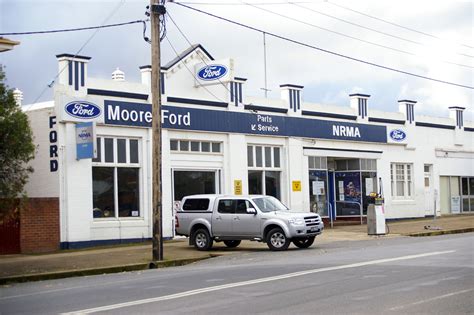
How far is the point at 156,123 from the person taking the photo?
2028cm

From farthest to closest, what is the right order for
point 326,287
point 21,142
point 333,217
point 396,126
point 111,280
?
point 396,126, point 333,217, point 21,142, point 111,280, point 326,287

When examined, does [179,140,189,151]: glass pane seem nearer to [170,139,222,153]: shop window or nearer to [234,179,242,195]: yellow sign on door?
[170,139,222,153]: shop window

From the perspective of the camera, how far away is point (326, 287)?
1284 centimetres

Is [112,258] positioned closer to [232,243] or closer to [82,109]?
[232,243]

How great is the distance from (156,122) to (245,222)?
15.4 ft

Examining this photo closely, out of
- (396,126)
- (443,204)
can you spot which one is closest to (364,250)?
(396,126)

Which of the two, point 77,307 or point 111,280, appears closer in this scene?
point 77,307

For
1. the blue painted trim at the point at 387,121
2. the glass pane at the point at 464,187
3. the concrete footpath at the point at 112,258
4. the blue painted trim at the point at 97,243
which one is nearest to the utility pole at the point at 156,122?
the concrete footpath at the point at 112,258

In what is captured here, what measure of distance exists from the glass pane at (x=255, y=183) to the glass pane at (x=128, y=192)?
5.95m

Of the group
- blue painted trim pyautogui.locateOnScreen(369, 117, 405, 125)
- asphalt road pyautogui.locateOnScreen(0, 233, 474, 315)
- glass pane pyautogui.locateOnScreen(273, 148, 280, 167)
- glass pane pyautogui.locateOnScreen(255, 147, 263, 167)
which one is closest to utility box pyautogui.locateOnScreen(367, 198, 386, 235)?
glass pane pyautogui.locateOnScreen(255, 147, 263, 167)

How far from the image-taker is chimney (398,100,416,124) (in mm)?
39781

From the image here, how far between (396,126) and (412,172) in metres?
2.83

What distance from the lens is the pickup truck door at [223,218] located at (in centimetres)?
2323

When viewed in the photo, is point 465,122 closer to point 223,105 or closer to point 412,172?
point 412,172
